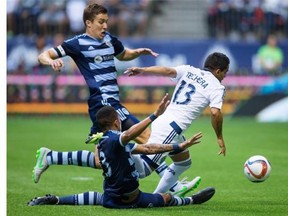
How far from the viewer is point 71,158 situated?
11336mm

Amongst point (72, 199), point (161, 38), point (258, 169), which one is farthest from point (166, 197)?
point (161, 38)

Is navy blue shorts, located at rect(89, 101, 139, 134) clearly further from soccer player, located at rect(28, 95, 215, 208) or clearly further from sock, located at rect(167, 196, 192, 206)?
sock, located at rect(167, 196, 192, 206)

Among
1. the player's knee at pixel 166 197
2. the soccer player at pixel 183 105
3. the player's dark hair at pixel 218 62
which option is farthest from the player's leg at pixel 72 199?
the player's dark hair at pixel 218 62

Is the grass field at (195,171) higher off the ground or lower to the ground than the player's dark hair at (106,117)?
lower

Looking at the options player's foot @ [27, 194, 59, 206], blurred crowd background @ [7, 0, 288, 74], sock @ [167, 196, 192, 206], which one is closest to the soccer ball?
sock @ [167, 196, 192, 206]

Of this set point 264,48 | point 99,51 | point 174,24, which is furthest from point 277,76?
point 99,51

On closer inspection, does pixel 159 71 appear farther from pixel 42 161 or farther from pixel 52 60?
pixel 42 161

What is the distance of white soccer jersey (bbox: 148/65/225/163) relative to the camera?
10992mm

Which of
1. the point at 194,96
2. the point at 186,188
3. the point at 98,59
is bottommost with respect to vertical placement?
the point at 186,188

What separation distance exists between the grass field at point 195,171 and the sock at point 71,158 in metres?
0.67

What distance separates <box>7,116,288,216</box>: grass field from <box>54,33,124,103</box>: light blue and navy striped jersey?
65.4 inches

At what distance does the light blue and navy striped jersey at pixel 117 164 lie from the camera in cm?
1034

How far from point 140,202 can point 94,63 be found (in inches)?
80.9

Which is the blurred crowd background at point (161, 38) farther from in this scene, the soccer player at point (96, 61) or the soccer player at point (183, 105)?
the soccer player at point (183, 105)
